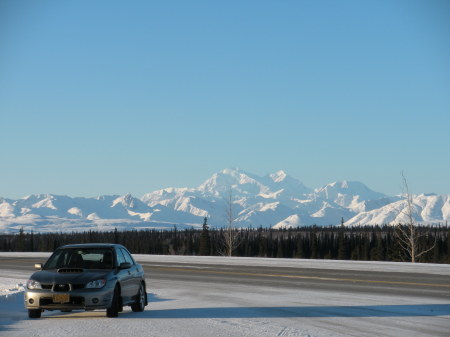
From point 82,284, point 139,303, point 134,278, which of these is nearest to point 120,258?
point 134,278

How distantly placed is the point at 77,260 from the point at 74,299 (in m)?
1.81

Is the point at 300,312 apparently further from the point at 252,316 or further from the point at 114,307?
the point at 114,307

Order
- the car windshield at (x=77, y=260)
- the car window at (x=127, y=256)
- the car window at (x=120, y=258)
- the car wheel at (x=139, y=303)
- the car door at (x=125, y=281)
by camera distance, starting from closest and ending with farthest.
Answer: the car door at (x=125, y=281) < the car windshield at (x=77, y=260) < the car window at (x=120, y=258) < the car wheel at (x=139, y=303) < the car window at (x=127, y=256)

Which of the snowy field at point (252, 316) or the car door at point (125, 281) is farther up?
the car door at point (125, 281)

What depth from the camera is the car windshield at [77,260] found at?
15.6 m

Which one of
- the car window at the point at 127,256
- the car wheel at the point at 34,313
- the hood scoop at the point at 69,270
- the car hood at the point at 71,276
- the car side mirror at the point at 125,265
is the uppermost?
the car window at the point at 127,256

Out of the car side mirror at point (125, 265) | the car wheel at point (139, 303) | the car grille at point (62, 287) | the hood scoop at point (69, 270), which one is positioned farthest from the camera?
the car wheel at point (139, 303)

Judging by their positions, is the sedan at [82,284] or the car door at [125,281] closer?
the sedan at [82,284]

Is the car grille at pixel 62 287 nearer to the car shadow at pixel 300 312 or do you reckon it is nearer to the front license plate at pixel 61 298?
the front license plate at pixel 61 298

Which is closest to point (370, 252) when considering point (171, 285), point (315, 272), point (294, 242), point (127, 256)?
point (294, 242)

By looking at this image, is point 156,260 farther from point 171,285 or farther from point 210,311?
point 210,311

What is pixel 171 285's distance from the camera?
25.6 m

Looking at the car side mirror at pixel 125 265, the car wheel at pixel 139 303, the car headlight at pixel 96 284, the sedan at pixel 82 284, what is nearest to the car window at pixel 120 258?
the sedan at pixel 82 284

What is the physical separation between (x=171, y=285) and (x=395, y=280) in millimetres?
7744
